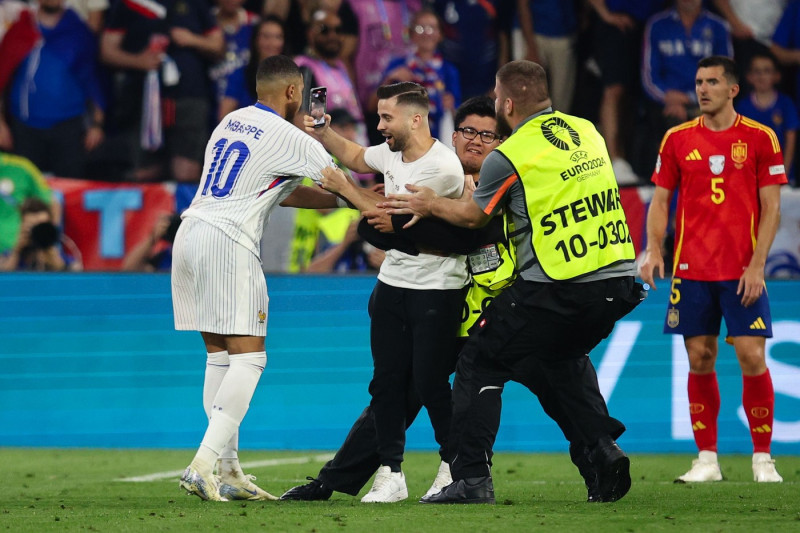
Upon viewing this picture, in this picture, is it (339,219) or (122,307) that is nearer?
(122,307)

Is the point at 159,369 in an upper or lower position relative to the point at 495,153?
lower

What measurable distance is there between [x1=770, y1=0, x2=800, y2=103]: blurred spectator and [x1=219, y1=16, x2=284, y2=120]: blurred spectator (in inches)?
189

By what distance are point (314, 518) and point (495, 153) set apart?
71.1 inches

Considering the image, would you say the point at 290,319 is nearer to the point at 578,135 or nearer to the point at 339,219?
the point at 339,219

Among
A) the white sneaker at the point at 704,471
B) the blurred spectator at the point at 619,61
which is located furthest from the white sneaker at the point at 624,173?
the white sneaker at the point at 704,471

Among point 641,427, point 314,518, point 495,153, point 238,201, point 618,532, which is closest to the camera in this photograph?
point 618,532

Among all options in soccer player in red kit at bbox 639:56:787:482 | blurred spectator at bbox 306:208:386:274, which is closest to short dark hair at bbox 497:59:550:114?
soccer player in red kit at bbox 639:56:787:482

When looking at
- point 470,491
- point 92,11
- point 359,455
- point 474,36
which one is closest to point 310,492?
point 359,455

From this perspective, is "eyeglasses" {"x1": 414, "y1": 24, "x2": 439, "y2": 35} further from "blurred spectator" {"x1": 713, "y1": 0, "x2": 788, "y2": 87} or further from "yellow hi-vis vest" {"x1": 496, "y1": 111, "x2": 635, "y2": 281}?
"yellow hi-vis vest" {"x1": 496, "y1": 111, "x2": 635, "y2": 281}

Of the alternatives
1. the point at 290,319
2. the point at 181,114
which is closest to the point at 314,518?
the point at 290,319

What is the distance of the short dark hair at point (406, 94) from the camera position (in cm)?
572

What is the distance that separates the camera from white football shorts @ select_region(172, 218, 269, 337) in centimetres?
568

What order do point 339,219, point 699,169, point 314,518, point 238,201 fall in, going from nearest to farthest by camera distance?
point 314,518, point 238,201, point 699,169, point 339,219

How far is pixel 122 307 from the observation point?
921 centimetres
